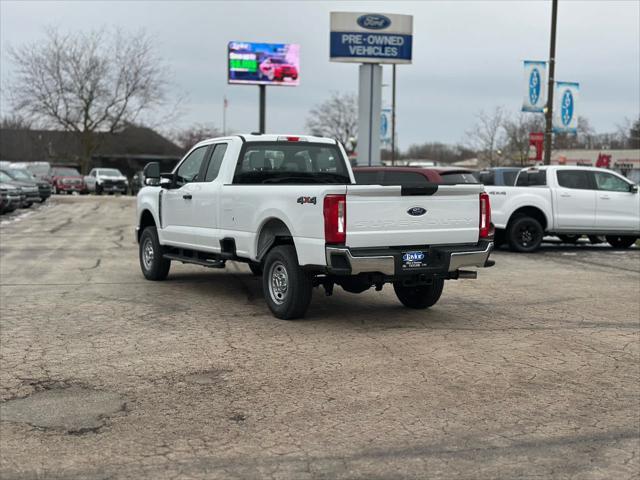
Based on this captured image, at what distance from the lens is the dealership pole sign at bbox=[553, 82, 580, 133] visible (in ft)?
82.1

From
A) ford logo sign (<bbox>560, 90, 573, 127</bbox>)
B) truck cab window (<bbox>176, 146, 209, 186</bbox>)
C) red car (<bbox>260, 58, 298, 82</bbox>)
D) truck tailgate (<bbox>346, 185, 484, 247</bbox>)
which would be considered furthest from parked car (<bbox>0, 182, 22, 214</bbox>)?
red car (<bbox>260, 58, 298, 82</bbox>)

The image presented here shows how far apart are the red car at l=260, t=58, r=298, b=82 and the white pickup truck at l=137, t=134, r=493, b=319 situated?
126 ft

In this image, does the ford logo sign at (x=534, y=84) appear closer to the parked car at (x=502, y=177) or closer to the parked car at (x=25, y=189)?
the parked car at (x=502, y=177)

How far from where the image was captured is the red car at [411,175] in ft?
A: 44.4

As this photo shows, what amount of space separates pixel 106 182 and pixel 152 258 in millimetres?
37044

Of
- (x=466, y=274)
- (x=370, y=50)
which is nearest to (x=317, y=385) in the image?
(x=466, y=274)

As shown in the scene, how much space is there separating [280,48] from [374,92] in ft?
63.3

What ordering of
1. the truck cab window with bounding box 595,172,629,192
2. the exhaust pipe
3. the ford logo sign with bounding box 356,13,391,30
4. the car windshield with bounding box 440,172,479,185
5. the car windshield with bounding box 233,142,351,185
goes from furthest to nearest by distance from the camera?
1. the ford logo sign with bounding box 356,13,391,30
2. the truck cab window with bounding box 595,172,629,192
3. the car windshield with bounding box 440,172,479,185
4. the car windshield with bounding box 233,142,351,185
5. the exhaust pipe

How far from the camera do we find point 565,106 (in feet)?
82.5

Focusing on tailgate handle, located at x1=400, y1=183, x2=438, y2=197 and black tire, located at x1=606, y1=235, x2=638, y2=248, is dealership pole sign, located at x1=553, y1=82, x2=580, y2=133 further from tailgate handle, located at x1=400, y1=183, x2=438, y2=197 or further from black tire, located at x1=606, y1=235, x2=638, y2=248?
tailgate handle, located at x1=400, y1=183, x2=438, y2=197

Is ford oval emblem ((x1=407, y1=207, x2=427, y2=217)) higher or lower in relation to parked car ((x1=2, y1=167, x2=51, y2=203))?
higher

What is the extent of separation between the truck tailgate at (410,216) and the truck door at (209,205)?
8.03 ft

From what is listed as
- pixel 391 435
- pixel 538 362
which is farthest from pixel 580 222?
pixel 391 435

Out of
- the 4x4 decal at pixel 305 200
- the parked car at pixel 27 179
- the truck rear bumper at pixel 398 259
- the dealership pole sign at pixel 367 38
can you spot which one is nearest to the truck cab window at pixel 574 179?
the truck rear bumper at pixel 398 259
